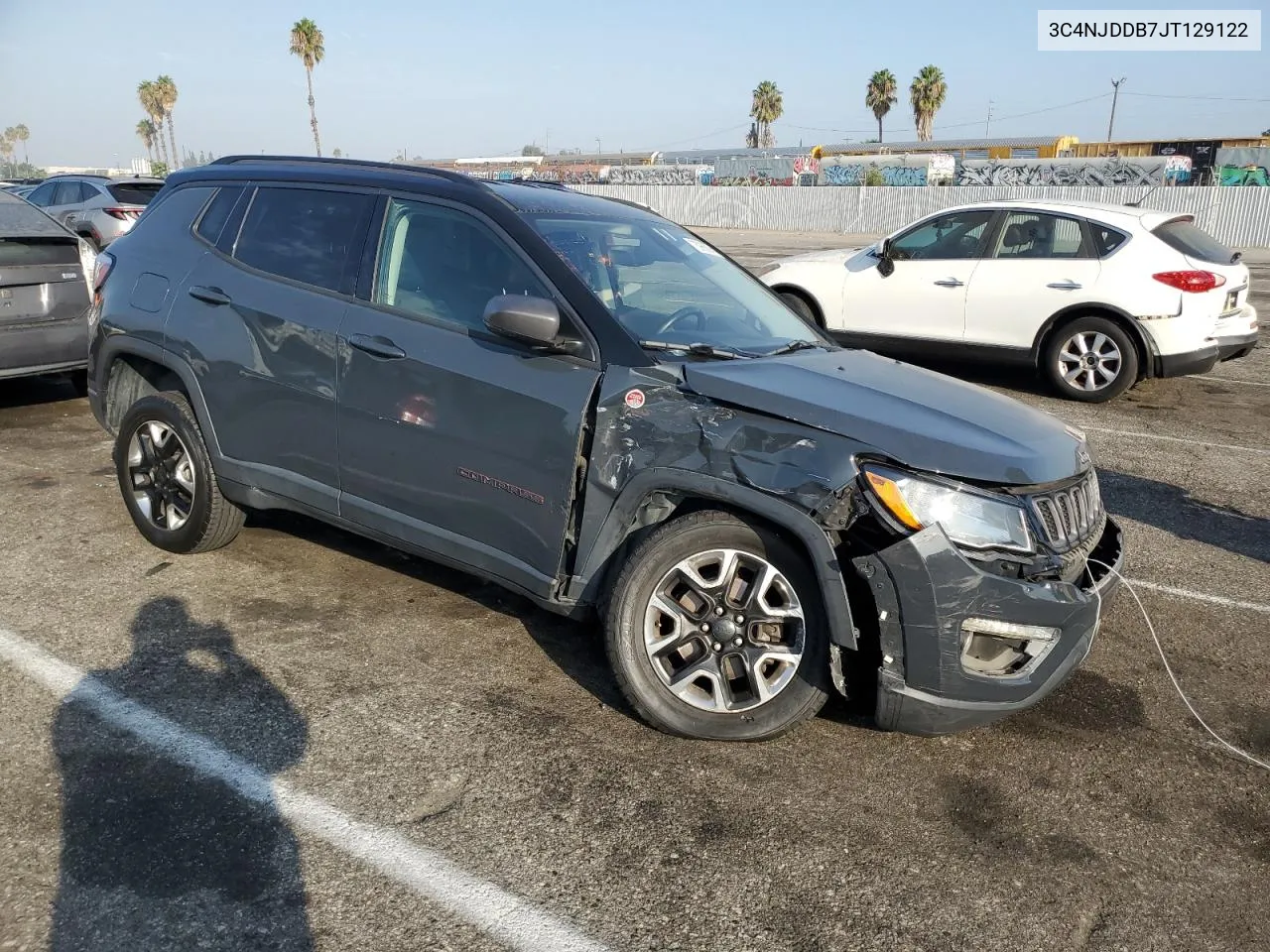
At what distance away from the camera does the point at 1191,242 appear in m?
8.90

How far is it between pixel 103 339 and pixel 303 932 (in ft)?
11.8

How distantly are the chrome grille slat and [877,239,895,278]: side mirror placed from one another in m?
6.52

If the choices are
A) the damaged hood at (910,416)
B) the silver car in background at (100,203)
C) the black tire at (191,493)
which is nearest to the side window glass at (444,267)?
the damaged hood at (910,416)

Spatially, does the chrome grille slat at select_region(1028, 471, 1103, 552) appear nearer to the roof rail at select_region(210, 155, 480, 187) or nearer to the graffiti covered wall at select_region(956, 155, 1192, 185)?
the roof rail at select_region(210, 155, 480, 187)

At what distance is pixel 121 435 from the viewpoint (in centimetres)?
497

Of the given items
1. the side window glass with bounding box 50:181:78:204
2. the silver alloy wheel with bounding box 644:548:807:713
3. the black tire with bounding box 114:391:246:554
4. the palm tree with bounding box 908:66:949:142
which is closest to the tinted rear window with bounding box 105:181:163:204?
the side window glass with bounding box 50:181:78:204

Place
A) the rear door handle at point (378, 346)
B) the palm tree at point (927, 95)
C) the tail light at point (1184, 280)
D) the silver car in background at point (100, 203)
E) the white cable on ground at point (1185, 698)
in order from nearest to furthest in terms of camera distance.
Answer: the white cable on ground at point (1185, 698)
the rear door handle at point (378, 346)
the tail light at point (1184, 280)
the silver car in background at point (100, 203)
the palm tree at point (927, 95)

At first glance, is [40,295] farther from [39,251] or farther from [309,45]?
[309,45]

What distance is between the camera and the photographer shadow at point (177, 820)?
2.49 m

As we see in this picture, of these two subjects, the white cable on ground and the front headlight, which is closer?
the front headlight

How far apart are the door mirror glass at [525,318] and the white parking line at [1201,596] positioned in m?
3.25

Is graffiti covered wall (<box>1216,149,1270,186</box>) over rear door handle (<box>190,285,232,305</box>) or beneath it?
over

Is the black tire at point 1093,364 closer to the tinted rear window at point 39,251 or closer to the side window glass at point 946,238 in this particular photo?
the side window glass at point 946,238

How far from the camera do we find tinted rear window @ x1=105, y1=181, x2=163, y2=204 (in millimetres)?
14992
